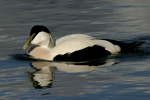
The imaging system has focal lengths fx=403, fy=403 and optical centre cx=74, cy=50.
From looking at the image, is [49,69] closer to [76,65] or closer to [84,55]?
[76,65]

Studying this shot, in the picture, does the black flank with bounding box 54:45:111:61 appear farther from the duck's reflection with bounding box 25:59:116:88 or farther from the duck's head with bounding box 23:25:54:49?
the duck's head with bounding box 23:25:54:49

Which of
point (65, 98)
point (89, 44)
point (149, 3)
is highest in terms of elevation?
point (149, 3)

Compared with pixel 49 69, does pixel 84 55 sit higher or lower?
higher

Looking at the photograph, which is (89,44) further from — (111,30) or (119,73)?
(111,30)

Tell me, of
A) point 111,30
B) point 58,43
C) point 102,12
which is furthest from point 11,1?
point 58,43

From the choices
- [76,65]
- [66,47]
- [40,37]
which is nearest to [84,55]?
[66,47]

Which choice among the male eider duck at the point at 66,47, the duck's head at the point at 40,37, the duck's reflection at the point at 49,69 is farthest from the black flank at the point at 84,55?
the duck's head at the point at 40,37

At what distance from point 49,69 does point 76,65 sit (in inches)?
19.5

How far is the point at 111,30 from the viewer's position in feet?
32.5

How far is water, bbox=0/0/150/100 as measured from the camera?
17.3ft

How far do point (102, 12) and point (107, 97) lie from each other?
25.0 feet

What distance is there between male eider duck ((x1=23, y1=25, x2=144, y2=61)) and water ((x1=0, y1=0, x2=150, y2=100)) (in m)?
0.23

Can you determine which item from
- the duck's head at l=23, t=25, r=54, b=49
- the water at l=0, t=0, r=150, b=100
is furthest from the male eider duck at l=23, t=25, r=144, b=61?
the water at l=0, t=0, r=150, b=100

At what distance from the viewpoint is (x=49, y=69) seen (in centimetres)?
677
